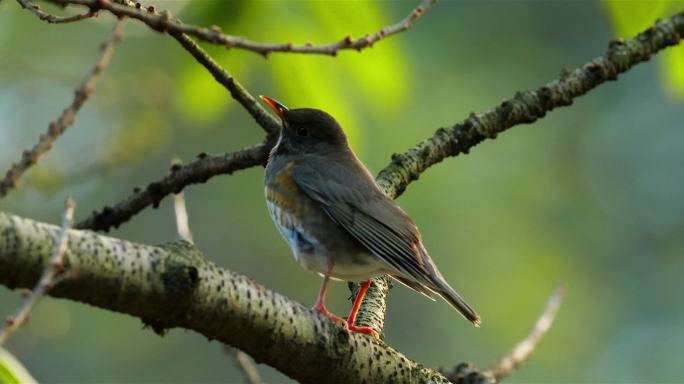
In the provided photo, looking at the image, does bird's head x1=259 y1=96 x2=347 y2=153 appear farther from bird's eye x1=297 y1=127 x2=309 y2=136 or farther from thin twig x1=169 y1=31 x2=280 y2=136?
thin twig x1=169 y1=31 x2=280 y2=136

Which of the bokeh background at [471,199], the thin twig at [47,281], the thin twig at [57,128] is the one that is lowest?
the thin twig at [47,281]

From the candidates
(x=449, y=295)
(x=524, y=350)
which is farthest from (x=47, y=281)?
(x=524, y=350)

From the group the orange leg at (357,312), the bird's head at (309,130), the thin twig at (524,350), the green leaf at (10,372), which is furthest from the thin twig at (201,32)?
the bird's head at (309,130)

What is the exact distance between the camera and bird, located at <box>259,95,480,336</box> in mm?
3982

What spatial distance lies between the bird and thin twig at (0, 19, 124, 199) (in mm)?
1878

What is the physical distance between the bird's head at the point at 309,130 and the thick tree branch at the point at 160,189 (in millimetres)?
1036

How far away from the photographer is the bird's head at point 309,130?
516cm

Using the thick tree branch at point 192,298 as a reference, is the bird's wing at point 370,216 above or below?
above

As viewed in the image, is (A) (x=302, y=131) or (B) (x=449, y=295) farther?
(A) (x=302, y=131)

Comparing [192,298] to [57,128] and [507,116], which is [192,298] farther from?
[507,116]

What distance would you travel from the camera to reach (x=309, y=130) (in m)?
5.25

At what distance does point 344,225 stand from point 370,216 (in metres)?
0.13

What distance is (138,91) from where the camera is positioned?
4.77 metres

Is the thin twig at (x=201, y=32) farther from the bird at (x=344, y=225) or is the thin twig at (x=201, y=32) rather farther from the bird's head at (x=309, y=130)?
the bird's head at (x=309, y=130)
